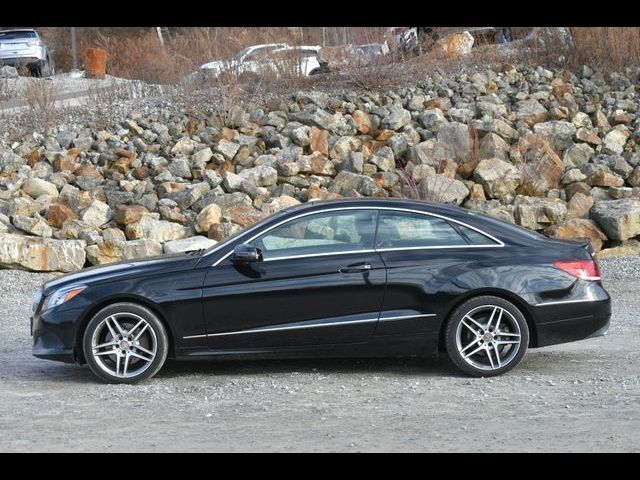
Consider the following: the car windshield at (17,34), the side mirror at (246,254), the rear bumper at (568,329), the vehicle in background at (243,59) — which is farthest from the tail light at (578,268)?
the car windshield at (17,34)

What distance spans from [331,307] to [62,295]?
83.8 inches

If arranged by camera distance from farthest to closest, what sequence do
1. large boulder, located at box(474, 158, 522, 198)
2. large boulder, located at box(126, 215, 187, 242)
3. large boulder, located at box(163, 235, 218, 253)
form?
large boulder, located at box(474, 158, 522, 198) < large boulder, located at box(126, 215, 187, 242) < large boulder, located at box(163, 235, 218, 253)

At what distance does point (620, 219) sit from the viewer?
1661cm

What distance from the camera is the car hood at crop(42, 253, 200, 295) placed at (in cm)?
861

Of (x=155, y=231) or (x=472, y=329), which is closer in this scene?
(x=472, y=329)

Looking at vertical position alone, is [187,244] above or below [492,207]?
below

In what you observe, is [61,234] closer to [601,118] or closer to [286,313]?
[286,313]

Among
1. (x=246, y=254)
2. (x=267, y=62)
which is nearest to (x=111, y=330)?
(x=246, y=254)

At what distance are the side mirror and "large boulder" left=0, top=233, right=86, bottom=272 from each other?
7.42 m

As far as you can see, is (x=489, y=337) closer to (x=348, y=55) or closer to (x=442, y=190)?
(x=442, y=190)

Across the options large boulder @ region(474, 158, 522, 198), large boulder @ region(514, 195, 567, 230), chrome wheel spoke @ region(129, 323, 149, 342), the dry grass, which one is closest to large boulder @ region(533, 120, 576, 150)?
large boulder @ region(474, 158, 522, 198)

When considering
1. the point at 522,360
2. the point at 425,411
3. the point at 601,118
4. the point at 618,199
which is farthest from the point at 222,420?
the point at 601,118

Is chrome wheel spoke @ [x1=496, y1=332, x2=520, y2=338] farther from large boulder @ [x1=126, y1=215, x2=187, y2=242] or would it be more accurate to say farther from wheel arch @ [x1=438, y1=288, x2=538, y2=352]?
large boulder @ [x1=126, y1=215, x2=187, y2=242]

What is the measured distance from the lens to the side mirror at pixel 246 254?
27.7 ft
